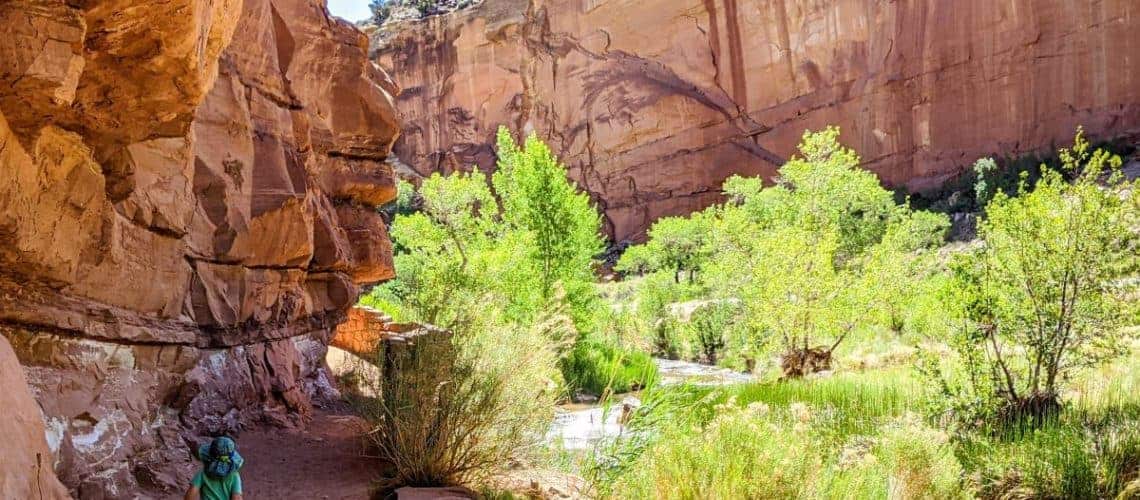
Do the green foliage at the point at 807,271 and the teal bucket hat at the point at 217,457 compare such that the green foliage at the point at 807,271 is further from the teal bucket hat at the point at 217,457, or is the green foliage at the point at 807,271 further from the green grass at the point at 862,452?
the teal bucket hat at the point at 217,457

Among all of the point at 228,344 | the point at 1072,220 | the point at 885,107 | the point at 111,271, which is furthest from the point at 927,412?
the point at 885,107

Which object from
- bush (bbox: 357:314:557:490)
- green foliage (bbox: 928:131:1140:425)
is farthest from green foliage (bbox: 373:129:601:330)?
green foliage (bbox: 928:131:1140:425)

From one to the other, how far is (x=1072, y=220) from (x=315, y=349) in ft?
29.5

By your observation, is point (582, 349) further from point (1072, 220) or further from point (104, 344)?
point (104, 344)

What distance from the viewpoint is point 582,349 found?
16578mm

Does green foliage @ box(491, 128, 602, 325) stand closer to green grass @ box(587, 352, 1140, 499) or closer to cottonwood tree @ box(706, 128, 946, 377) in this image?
cottonwood tree @ box(706, 128, 946, 377)

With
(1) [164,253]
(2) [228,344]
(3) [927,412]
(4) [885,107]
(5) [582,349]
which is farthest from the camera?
(4) [885,107]

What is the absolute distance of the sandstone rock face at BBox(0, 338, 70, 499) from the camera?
3012mm

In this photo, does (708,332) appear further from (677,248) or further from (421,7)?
(421,7)

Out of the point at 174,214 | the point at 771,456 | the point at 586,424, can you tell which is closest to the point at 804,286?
the point at 586,424

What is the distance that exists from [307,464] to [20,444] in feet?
14.1

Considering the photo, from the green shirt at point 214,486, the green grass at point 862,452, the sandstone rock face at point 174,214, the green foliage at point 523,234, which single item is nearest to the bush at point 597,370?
the green foliage at point 523,234

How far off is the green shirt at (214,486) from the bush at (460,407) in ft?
6.16

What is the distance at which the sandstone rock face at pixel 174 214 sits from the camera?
4215 millimetres
